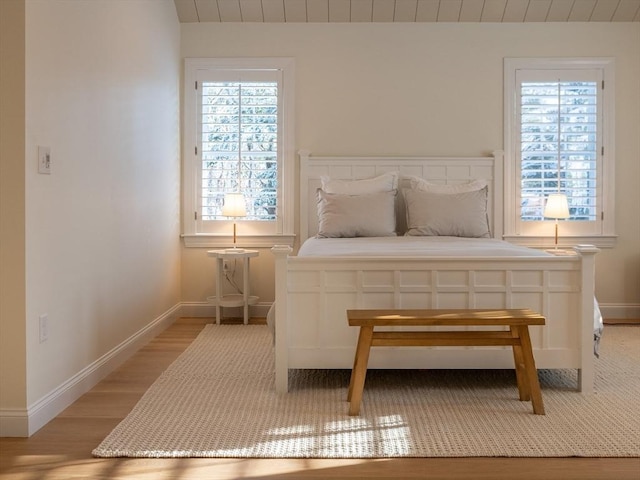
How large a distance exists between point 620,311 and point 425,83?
99.6 inches

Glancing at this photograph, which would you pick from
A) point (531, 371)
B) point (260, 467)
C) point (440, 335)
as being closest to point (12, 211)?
point (260, 467)

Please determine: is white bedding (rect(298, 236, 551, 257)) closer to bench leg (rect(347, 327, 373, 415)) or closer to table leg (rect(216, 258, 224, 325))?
bench leg (rect(347, 327, 373, 415))

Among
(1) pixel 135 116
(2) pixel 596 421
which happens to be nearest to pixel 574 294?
(2) pixel 596 421

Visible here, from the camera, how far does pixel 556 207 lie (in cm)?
493

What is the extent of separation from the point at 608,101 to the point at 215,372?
3916mm

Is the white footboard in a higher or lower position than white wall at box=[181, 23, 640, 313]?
lower

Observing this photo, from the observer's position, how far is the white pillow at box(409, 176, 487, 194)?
4874 mm

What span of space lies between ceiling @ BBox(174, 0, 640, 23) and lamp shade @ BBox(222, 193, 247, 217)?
1.52 meters

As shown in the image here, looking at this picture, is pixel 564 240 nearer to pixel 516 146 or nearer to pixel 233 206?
pixel 516 146

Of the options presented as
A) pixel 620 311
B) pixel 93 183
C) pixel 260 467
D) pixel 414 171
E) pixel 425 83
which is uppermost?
pixel 425 83

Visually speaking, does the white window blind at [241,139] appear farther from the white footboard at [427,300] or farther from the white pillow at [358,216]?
the white footboard at [427,300]

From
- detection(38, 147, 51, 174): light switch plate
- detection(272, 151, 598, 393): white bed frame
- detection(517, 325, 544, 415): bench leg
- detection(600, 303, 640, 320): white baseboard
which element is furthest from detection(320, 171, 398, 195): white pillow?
detection(38, 147, 51, 174): light switch plate

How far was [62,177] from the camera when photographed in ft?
9.46

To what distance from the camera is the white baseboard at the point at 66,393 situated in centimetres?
253
